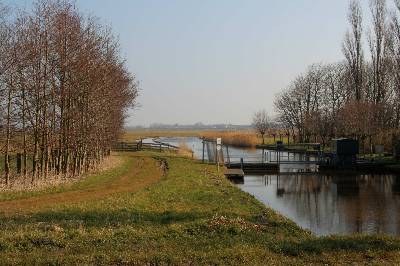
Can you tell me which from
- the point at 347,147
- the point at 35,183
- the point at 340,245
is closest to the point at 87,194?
the point at 35,183

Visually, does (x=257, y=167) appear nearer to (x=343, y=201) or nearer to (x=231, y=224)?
(x=343, y=201)

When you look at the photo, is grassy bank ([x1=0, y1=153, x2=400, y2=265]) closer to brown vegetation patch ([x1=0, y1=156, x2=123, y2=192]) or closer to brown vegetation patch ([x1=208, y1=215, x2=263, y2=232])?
brown vegetation patch ([x1=208, y1=215, x2=263, y2=232])

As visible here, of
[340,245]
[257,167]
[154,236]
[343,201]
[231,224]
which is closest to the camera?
[340,245]

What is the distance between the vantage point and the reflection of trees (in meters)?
19.2

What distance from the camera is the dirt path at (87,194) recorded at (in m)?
15.3

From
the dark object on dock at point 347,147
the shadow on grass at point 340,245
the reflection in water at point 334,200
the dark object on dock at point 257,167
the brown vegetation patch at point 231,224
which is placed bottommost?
the reflection in water at point 334,200

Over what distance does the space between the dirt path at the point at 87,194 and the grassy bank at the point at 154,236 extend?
0.04 meters

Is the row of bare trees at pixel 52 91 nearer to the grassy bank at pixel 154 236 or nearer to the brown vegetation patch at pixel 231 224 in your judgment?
the grassy bank at pixel 154 236

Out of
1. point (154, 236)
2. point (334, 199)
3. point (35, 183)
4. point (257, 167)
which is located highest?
point (35, 183)

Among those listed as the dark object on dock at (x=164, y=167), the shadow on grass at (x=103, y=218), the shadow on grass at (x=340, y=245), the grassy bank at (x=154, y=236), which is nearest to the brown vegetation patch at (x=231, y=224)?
the grassy bank at (x=154, y=236)

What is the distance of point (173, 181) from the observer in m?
25.2

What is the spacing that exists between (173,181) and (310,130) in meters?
52.0

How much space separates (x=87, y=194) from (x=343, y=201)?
14729mm

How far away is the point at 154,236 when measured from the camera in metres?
11.5
